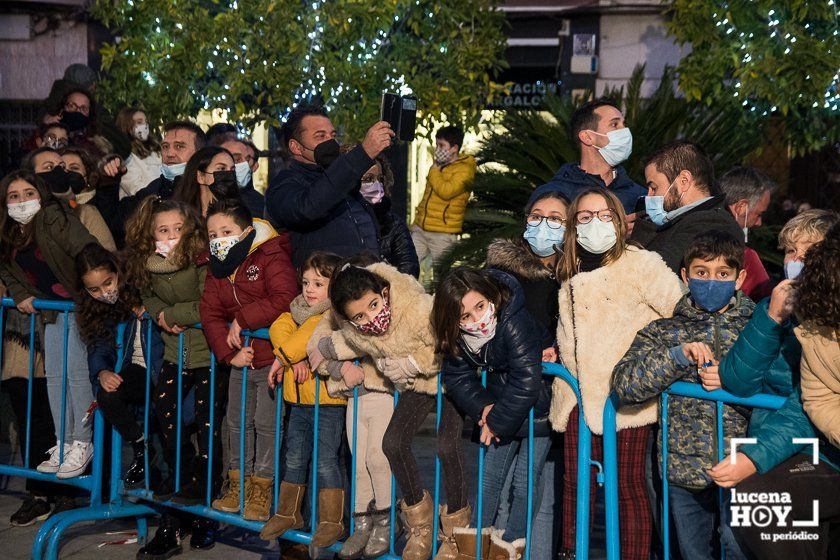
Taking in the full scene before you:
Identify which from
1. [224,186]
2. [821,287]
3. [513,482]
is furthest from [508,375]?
[224,186]

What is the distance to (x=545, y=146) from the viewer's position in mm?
9758

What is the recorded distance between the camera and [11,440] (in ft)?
28.2

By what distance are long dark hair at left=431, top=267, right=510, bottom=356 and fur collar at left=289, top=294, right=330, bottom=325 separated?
0.89 meters

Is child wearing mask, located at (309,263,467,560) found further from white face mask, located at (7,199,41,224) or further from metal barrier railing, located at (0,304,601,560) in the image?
white face mask, located at (7,199,41,224)

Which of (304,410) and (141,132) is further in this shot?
(141,132)

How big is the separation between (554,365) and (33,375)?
375 centimetres

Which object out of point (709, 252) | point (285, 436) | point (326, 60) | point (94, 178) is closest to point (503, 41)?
point (326, 60)

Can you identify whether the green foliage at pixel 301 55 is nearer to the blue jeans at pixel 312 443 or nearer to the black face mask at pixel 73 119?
the black face mask at pixel 73 119

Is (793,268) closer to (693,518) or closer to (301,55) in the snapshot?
(693,518)

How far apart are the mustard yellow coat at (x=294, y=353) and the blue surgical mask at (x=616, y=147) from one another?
1695mm

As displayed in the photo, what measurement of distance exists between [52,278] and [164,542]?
178cm

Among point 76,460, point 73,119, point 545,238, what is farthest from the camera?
point 73,119

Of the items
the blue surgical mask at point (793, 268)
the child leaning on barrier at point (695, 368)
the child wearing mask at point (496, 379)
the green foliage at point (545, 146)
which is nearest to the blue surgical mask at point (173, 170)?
the green foliage at point (545, 146)

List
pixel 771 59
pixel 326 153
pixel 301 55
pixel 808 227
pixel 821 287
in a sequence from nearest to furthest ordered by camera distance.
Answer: pixel 821 287, pixel 808 227, pixel 326 153, pixel 771 59, pixel 301 55
